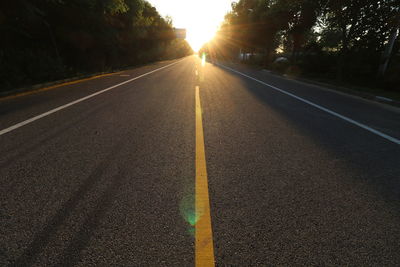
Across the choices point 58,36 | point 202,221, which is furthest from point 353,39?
point 58,36

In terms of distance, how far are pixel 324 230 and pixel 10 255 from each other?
8.57ft

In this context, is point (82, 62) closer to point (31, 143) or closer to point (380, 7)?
point (31, 143)

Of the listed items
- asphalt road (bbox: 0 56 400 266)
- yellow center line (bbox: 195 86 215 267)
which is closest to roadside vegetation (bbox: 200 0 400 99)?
asphalt road (bbox: 0 56 400 266)

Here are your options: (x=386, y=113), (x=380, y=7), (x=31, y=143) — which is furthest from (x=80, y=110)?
(x=380, y=7)

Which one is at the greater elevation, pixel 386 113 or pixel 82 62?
pixel 82 62

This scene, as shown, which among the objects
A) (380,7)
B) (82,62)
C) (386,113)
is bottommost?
(386,113)

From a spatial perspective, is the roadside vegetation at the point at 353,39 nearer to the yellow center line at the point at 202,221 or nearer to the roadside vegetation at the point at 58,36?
the yellow center line at the point at 202,221

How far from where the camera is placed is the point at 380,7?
39.2 feet

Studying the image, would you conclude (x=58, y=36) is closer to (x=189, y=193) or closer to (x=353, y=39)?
(x=189, y=193)

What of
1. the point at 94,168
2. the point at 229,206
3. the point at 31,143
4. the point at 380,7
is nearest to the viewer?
the point at 229,206

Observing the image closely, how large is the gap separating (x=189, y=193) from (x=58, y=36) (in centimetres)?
1928

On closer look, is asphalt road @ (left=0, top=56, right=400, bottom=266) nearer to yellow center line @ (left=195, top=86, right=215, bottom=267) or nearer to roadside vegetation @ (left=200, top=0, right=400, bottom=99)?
yellow center line @ (left=195, top=86, right=215, bottom=267)

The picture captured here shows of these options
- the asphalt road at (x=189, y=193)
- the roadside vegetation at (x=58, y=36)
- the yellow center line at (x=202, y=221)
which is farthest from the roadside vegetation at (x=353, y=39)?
the roadside vegetation at (x=58, y=36)

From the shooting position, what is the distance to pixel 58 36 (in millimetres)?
16141
